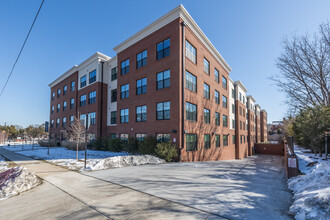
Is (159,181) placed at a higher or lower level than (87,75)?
lower

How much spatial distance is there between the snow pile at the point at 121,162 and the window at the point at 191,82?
7741 millimetres

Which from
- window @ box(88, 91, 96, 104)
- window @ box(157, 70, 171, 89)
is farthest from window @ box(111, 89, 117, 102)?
window @ box(157, 70, 171, 89)

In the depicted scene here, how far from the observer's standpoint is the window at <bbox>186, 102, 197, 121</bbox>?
16.8 m

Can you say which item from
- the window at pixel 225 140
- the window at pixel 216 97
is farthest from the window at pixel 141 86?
the window at pixel 225 140

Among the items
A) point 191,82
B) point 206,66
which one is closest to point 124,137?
point 191,82

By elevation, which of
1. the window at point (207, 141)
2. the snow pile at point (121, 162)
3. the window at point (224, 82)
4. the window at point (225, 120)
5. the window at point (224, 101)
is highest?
the window at point (224, 82)

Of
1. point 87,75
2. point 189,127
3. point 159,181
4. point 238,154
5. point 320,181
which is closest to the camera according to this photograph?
point 320,181

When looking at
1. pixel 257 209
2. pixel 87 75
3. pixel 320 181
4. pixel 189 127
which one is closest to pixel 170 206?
pixel 257 209

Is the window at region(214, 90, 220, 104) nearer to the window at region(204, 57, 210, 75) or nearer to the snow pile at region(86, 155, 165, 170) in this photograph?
the window at region(204, 57, 210, 75)

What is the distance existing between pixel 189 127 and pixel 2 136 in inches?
2552

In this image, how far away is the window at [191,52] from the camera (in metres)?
17.4

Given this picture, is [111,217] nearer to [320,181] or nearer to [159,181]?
[159,181]

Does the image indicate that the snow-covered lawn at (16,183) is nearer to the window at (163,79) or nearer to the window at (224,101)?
the window at (163,79)

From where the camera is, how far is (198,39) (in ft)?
63.8
